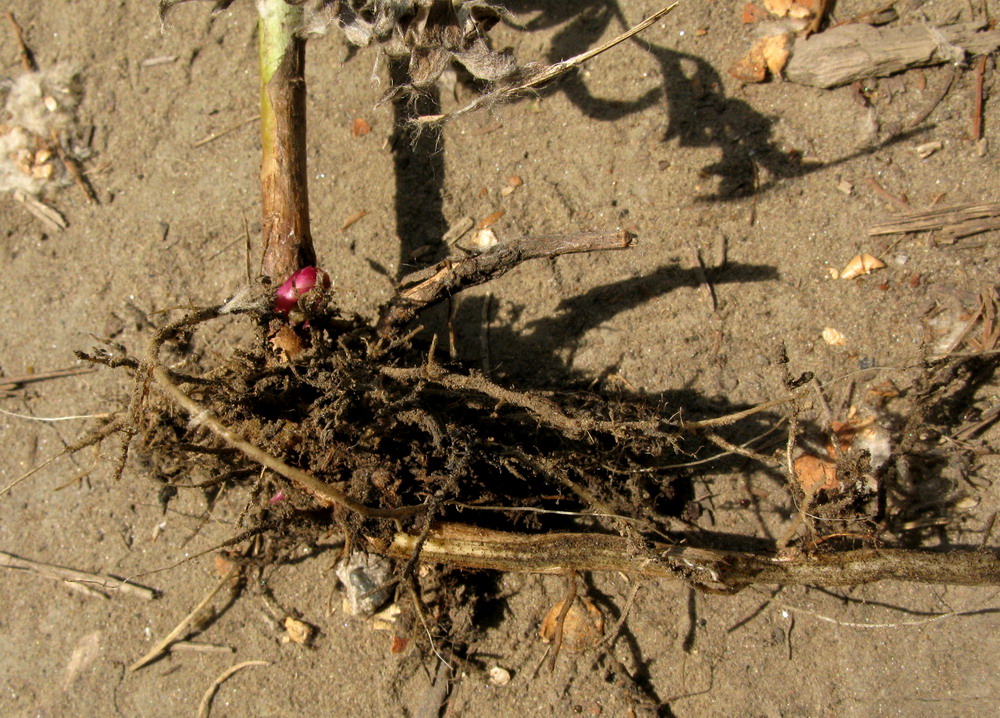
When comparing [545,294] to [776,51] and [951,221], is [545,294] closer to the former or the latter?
[776,51]

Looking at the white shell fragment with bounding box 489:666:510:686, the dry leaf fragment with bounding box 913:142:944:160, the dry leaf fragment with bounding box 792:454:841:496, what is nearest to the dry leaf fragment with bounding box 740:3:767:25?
the dry leaf fragment with bounding box 913:142:944:160

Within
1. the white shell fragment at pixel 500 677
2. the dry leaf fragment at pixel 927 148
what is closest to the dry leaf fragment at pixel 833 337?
the dry leaf fragment at pixel 927 148

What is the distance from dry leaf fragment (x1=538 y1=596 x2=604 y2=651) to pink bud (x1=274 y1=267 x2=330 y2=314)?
3.45ft

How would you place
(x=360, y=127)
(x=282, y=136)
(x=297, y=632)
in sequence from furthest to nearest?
(x=360, y=127)
(x=297, y=632)
(x=282, y=136)

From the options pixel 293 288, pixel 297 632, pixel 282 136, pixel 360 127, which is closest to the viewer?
pixel 293 288

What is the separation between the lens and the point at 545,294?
5.91 ft

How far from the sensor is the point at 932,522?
1662 millimetres

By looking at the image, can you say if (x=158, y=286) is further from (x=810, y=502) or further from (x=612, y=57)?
(x=810, y=502)

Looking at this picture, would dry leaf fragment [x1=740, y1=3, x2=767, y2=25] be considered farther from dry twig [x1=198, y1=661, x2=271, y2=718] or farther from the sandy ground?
dry twig [x1=198, y1=661, x2=271, y2=718]

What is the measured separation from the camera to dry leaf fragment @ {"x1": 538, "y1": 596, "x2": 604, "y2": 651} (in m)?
1.71

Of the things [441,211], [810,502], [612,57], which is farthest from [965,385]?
[441,211]

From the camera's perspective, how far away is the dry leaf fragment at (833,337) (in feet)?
5.61

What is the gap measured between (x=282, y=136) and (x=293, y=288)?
44 centimetres

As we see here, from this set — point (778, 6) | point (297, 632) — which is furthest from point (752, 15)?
point (297, 632)
